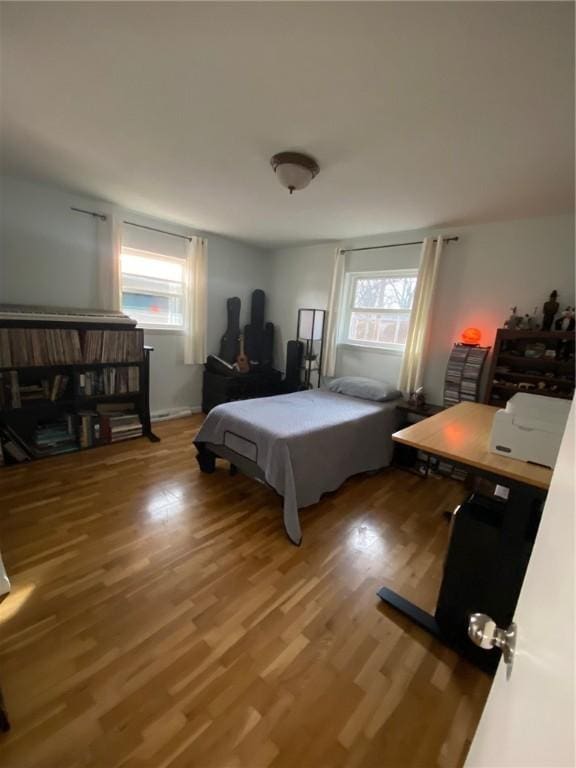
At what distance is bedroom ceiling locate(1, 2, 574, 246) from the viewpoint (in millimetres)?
1082

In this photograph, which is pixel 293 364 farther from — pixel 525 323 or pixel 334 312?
pixel 525 323

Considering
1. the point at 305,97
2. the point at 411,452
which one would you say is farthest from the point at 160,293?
the point at 411,452

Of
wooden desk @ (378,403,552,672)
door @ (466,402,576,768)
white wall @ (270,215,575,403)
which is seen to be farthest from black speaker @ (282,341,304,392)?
door @ (466,402,576,768)

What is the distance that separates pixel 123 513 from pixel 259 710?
4.78 ft

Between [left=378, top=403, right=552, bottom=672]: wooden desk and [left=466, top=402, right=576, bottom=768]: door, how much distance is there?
2.47 ft

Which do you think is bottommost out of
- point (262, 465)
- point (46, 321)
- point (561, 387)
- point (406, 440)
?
point (262, 465)

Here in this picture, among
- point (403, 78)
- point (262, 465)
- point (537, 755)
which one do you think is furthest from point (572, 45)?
point (262, 465)

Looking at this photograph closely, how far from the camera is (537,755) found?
37 cm

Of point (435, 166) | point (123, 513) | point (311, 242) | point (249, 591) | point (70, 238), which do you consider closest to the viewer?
point (249, 591)

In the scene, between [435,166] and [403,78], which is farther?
[435,166]

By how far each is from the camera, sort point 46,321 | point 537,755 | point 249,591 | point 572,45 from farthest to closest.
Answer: point 46,321, point 249,591, point 572,45, point 537,755

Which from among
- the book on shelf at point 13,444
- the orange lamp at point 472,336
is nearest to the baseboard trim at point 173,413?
the book on shelf at point 13,444

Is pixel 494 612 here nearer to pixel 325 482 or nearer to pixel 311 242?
pixel 325 482

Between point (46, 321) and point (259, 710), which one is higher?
point (46, 321)
